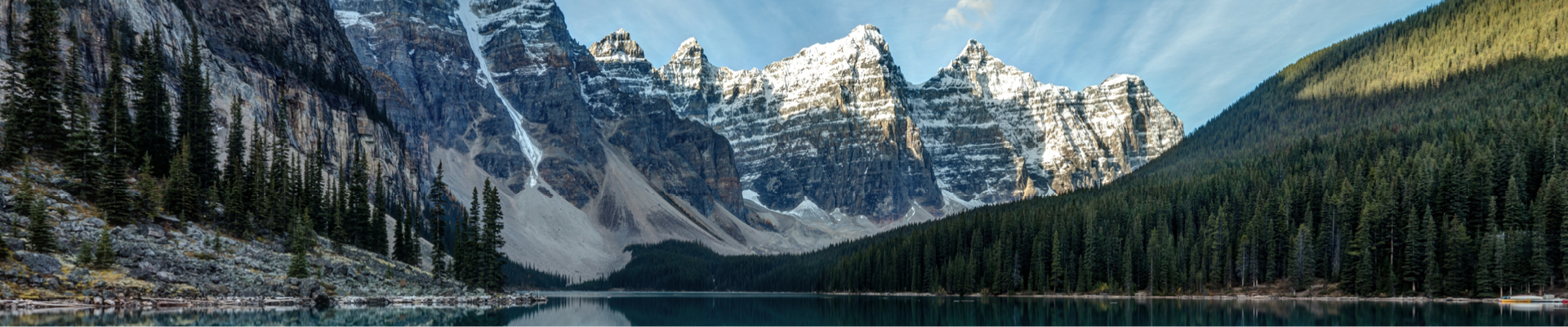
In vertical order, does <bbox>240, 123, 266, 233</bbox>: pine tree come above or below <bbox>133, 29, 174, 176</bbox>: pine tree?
below

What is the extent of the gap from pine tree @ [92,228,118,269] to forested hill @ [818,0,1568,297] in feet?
294

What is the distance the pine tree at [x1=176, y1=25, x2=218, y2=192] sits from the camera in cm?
7281

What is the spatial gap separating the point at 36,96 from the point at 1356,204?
113465 mm

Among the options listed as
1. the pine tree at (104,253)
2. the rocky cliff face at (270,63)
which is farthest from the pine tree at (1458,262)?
the rocky cliff face at (270,63)

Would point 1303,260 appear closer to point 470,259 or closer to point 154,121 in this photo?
point 470,259

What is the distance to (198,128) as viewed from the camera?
2985 inches

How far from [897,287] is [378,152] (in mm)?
108850

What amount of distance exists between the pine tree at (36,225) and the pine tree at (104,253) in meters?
1.85

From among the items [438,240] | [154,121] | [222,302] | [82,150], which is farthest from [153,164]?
[438,240]

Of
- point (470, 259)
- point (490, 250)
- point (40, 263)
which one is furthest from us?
point (490, 250)

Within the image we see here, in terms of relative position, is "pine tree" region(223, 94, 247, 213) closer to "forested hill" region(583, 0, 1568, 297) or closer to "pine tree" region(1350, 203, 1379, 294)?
"forested hill" region(583, 0, 1568, 297)

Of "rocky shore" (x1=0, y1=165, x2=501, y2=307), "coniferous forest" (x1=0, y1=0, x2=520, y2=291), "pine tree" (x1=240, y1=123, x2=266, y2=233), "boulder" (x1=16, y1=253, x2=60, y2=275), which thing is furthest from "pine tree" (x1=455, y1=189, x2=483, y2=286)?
"boulder" (x1=16, y1=253, x2=60, y2=275)

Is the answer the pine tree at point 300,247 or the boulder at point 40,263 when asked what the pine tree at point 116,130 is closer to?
the pine tree at point 300,247

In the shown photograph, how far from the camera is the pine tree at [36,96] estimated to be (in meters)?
57.9
